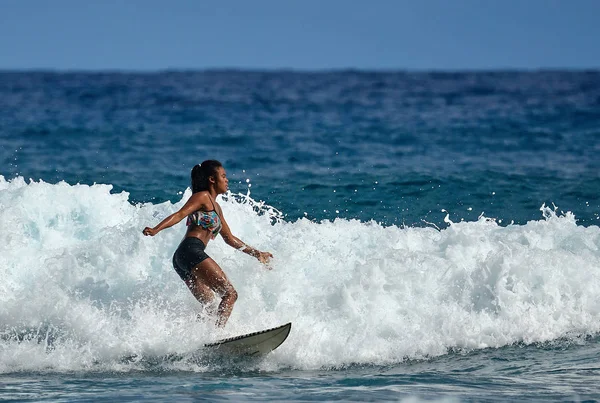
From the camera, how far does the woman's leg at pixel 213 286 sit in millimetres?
7832

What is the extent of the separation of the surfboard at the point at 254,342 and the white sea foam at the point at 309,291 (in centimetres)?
15

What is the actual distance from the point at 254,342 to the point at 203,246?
3.32ft

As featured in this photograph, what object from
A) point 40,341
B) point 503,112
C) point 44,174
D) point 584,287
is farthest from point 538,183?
point 503,112

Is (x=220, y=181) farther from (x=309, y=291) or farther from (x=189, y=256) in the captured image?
(x=309, y=291)

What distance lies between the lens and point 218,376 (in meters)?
7.66

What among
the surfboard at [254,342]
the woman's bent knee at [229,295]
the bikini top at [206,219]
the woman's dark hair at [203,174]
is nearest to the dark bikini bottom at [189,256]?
the bikini top at [206,219]

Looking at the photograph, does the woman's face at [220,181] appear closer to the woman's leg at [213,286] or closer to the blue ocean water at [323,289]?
the woman's leg at [213,286]

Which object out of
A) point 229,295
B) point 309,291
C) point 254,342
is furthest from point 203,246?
point 309,291

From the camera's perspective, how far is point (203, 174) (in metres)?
7.99

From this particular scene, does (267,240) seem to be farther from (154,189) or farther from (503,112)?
(503,112)

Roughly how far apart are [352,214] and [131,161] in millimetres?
6623

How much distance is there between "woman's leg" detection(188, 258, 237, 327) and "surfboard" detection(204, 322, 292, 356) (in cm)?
22

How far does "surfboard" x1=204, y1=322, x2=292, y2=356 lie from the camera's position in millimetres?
7664

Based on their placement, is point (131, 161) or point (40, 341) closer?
point (40, 341)
